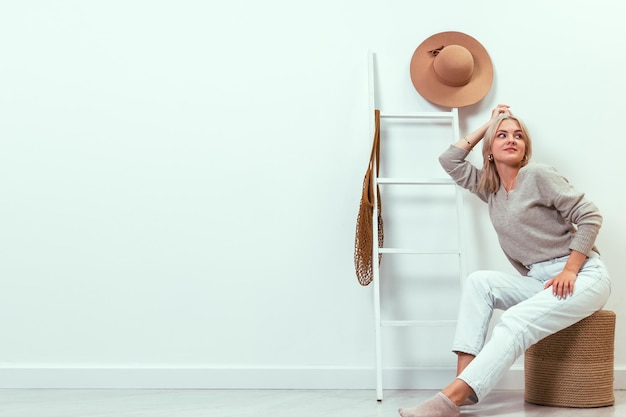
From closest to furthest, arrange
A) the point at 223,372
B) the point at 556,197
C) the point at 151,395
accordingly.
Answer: the point at 556,197 < the point at 151,395 < the point at 223,372

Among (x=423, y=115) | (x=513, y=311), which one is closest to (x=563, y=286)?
(x=513, y=311)

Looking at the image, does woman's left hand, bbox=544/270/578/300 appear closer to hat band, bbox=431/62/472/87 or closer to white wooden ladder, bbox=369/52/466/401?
white wooden ladder, bbox=369/52/466/401

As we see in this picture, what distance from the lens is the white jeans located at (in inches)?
93.1

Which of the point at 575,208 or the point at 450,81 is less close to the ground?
the point at 450,81

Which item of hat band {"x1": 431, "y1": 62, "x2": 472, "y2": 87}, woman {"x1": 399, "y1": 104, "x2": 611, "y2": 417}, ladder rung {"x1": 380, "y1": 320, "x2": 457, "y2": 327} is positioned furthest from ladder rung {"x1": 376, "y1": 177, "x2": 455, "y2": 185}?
ladder rung {"x1": 380, "y1": 320, "x2": 457, "y2": 327}

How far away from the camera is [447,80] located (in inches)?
124

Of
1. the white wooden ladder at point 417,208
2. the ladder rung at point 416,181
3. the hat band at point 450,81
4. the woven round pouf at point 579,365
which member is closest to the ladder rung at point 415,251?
the white wooden ladder at point 417,208

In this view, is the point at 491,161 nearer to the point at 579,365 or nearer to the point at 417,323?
the point at 417,323

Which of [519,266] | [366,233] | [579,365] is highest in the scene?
[366,233]

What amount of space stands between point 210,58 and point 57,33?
2.26ft

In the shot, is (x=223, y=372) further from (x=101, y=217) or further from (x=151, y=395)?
(x=101, y=217)

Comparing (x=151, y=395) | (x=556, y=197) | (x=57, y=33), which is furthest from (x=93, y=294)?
(x=556, y=197)

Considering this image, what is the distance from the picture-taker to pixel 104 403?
2691 millimetres

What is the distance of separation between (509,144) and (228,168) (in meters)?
1.18
